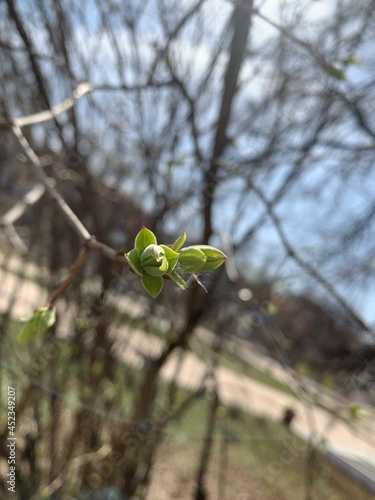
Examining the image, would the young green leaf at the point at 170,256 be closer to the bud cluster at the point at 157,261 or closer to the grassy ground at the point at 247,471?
the bud cluster at the point at 157,261

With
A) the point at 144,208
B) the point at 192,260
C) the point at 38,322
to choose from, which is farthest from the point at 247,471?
the point at 192,260

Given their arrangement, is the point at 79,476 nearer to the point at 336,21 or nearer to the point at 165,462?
the point at 165,462

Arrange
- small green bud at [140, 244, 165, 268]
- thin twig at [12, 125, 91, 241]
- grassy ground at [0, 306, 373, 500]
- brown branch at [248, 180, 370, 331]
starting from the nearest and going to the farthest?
small green bud at [140, 244, 165, 268] < thin twig at [12, 125, 91, 241] < brown branch at [248, 180, 370, 331] < grassy ground at [0, 306, 373, 500]

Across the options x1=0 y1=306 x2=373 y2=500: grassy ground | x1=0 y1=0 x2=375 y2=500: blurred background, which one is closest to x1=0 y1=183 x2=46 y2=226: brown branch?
x1=0 y1=0 x2=375 y2=500: blurred background

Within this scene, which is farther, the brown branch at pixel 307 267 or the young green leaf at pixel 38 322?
the brown branch at pixel 307 267

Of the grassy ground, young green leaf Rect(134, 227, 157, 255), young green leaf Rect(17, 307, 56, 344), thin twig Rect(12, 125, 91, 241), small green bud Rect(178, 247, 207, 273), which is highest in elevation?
the grassy ground

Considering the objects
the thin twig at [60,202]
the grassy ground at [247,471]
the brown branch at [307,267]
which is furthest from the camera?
the grassy ground at [247,471]

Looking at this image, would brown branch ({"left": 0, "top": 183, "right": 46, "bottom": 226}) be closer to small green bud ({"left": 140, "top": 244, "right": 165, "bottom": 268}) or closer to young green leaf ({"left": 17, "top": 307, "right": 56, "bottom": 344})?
young green leaf ({"left": 17, "top": 307, "right": 56, "bottom": 344})

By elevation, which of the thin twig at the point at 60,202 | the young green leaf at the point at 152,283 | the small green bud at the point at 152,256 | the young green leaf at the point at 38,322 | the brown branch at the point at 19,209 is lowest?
the young green leaf at the point at 38,322

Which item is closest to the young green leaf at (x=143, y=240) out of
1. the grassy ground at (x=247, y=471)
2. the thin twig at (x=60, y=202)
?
the thin twig at (x=60, y=202)
